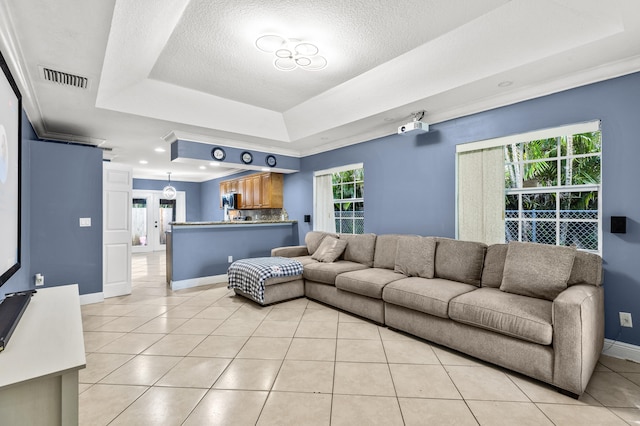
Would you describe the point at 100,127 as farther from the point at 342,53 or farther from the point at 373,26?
the point at 373,26

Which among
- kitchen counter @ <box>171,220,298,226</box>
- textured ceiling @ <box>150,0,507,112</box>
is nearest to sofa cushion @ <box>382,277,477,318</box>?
textured ceiling @ <box>150,0,507,112</box>

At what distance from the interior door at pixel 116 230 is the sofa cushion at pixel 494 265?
4.96 meters

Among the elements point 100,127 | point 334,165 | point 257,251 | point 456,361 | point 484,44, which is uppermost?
point 484,44

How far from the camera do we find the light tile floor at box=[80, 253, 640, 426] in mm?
1815

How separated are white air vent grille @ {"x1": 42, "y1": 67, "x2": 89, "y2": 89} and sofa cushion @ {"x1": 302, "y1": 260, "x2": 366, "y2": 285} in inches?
126

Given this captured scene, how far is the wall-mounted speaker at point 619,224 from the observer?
8.11 feet

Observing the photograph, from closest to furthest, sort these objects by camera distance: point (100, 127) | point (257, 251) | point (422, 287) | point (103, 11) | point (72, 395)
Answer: point (72, 395) < point (103, 11) < point (422, 287) < point (100, 127) < point (257, 251)

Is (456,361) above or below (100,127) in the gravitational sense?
below

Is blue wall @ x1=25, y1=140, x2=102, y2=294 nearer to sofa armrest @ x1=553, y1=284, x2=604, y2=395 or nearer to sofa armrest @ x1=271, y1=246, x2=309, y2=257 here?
sofa armrest @ x1=271, y1=246, x2=309, y2=257

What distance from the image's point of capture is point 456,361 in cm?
248

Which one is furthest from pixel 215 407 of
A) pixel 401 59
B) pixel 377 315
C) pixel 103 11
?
pixel 401 59

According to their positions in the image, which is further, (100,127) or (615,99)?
(100,127)

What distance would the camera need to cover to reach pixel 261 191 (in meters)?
6.70

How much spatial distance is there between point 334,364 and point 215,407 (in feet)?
3.11
